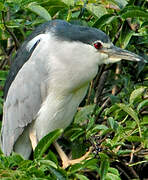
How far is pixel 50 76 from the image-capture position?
2.93 meters

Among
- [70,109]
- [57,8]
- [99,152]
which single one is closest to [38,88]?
[70,109]

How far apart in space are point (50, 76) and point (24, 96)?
11.5 inches

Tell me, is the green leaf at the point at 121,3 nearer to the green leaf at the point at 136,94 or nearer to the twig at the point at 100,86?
the green leaf at the point at 136,94

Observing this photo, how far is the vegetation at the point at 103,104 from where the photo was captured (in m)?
2.12

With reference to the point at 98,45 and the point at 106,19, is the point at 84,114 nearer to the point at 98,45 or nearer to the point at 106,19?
the point at 98,45

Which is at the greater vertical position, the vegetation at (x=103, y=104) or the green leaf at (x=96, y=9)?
the green leaf at (x=96, y=9)

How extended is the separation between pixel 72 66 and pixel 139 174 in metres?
1.01

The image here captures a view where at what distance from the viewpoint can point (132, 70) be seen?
3.26 meters

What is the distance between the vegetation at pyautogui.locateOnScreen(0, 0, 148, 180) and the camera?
2125 millimetres

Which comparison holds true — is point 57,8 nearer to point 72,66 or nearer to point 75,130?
point 72,66

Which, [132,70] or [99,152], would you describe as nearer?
[99,152]

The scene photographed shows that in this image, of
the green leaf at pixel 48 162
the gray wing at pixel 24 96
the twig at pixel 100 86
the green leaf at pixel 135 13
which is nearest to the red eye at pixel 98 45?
the green leaf at pixel 135 13

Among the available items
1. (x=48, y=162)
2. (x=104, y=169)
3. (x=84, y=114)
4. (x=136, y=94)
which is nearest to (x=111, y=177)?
(x=104, y=169)

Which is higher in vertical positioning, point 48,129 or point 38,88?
point 38,88
